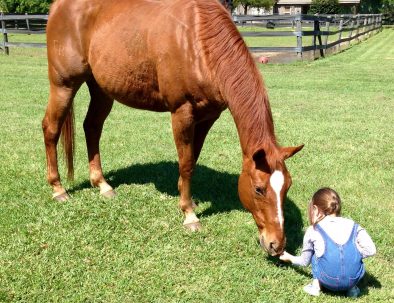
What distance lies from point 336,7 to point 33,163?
57868 millimetres

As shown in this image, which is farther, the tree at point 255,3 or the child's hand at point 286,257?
the tree at point 255,3

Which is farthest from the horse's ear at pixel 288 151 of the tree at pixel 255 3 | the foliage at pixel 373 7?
the foliage at pixel 373 7

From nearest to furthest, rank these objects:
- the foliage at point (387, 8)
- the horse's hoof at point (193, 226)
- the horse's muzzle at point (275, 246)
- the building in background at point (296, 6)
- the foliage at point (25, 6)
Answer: the horse's muzzle at point (275, 246) → the horse's hoof at point (193, 226) → the foliage at point (25, 6) → the foliage at point (387, 8) → the building in background at point (296, 6)

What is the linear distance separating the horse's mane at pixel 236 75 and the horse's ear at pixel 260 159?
5.6 inches

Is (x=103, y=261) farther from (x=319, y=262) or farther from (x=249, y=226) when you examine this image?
(x=319, y=262)

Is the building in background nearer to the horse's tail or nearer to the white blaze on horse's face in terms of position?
the horse's tail

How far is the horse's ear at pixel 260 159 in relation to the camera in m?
3.13

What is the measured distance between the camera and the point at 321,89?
37.6ft

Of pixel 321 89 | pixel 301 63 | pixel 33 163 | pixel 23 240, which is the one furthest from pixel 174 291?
pixel 301 63

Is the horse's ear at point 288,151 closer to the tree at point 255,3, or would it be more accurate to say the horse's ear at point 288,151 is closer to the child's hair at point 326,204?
the child's hair at point 326,204

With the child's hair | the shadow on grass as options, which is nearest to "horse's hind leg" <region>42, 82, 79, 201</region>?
the shadow on grass

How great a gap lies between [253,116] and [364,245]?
46.3 inches

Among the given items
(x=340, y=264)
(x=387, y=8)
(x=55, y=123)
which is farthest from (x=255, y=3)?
(x=340, y=264)

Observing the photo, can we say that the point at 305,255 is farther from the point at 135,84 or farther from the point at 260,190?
the point at 135,84
